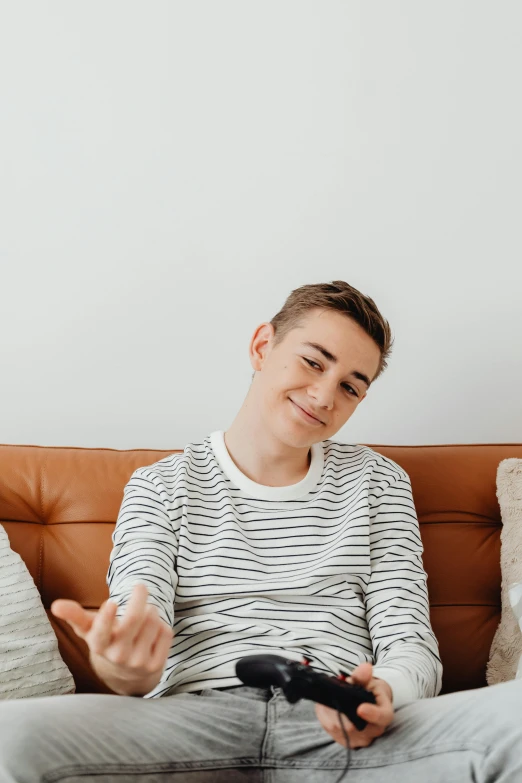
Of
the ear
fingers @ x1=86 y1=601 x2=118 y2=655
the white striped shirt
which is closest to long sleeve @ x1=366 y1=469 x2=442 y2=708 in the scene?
the white striped shirt

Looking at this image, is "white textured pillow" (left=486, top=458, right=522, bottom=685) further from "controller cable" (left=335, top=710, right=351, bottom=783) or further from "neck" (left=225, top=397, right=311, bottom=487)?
"controller cable" (left=335, top=710, right=351, bottom=783)

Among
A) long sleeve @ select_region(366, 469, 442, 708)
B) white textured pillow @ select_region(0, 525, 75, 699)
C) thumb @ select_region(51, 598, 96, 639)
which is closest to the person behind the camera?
thumb @ select_region(51, 598, 96, 639)

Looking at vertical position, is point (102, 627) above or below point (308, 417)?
below

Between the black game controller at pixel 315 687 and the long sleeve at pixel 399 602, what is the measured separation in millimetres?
169

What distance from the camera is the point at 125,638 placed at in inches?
38.4

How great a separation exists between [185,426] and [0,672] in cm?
75

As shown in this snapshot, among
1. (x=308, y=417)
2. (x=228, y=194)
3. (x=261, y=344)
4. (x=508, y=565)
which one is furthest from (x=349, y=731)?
(x=228, y=194)

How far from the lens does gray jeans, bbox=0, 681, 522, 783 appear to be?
93 cm

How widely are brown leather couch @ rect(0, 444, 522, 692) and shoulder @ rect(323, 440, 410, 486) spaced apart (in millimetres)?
149

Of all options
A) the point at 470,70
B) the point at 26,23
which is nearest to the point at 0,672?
the point at 26,23

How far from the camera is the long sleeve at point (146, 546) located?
1.24 m

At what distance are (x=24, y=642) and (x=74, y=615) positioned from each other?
591mm

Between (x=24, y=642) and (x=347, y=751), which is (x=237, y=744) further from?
(x=24, y=642)

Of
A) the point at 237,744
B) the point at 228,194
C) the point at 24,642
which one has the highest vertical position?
the point at 228,194
